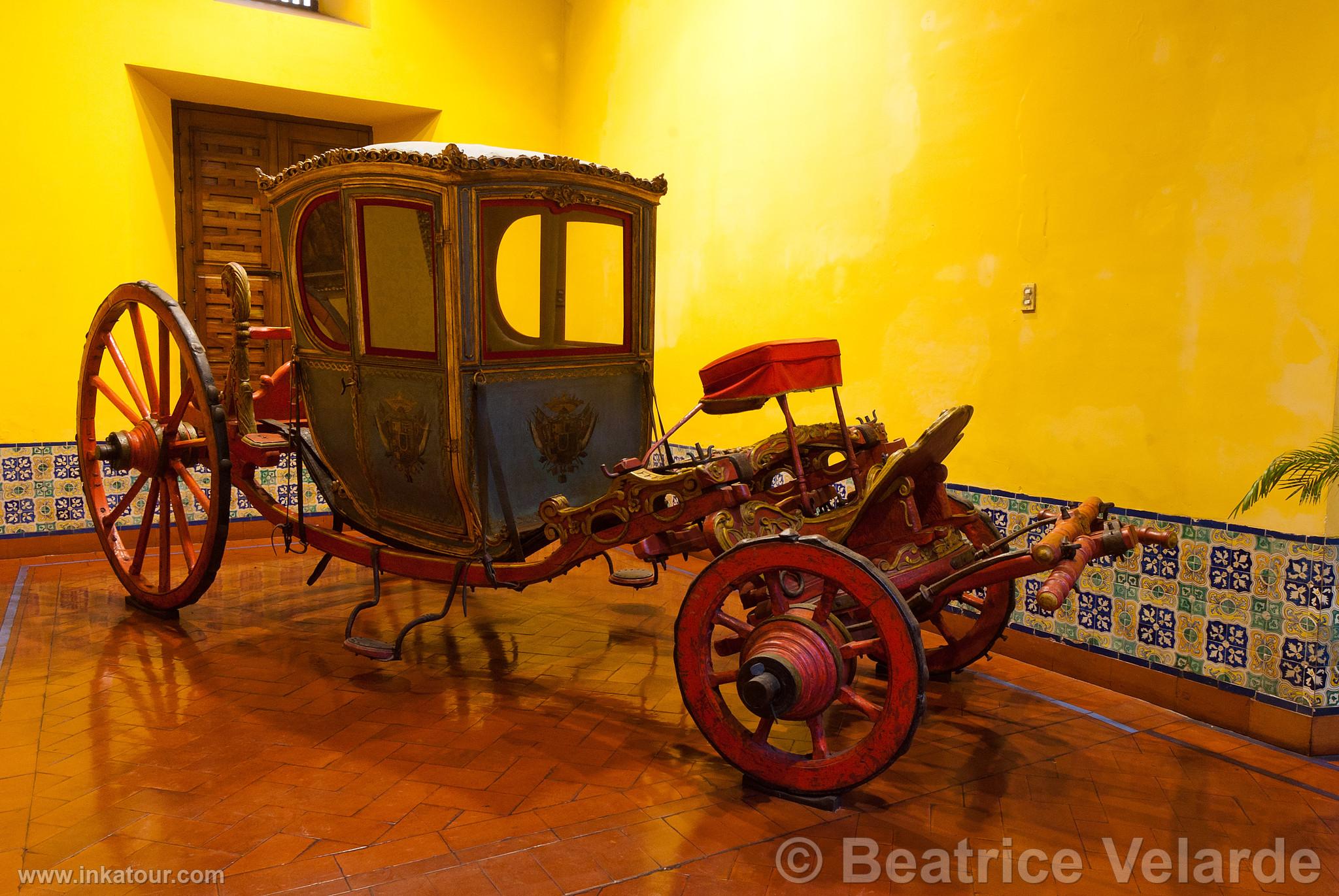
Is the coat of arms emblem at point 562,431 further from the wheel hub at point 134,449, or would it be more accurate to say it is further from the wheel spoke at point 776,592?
the wheel hub at point 134,449

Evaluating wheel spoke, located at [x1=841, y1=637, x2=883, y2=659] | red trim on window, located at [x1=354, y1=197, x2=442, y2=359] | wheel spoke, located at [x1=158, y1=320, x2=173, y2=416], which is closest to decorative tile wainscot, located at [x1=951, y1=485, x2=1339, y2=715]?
wheel spoke, located at [x1=841, y1=637, x2=883, y2=659]

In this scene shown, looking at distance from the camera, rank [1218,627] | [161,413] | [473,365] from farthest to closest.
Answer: [161,413], [473,365], [1218,627]

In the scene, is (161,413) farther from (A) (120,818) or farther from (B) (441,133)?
(B) (441,133)

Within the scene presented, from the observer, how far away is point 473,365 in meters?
3.97

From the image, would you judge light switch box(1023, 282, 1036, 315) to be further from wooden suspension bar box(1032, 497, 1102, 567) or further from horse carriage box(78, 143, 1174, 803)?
wooden suspension bar box(1032, 497, 1102, 567)

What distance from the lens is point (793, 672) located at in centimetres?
281

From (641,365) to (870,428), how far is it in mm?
1181

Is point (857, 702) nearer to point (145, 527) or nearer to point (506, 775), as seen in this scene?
point (506, 775)

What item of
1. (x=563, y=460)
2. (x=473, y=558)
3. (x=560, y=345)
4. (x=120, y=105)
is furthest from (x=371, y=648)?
(x=120, y=105)

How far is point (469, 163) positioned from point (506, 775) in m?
2.25

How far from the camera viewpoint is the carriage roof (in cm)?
384

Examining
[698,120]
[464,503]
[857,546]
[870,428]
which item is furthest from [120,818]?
[698,120]

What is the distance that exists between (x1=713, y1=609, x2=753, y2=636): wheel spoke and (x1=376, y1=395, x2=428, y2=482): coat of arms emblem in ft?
5.39

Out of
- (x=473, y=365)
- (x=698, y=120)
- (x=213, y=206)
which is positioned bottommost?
(x=473, y=365)
